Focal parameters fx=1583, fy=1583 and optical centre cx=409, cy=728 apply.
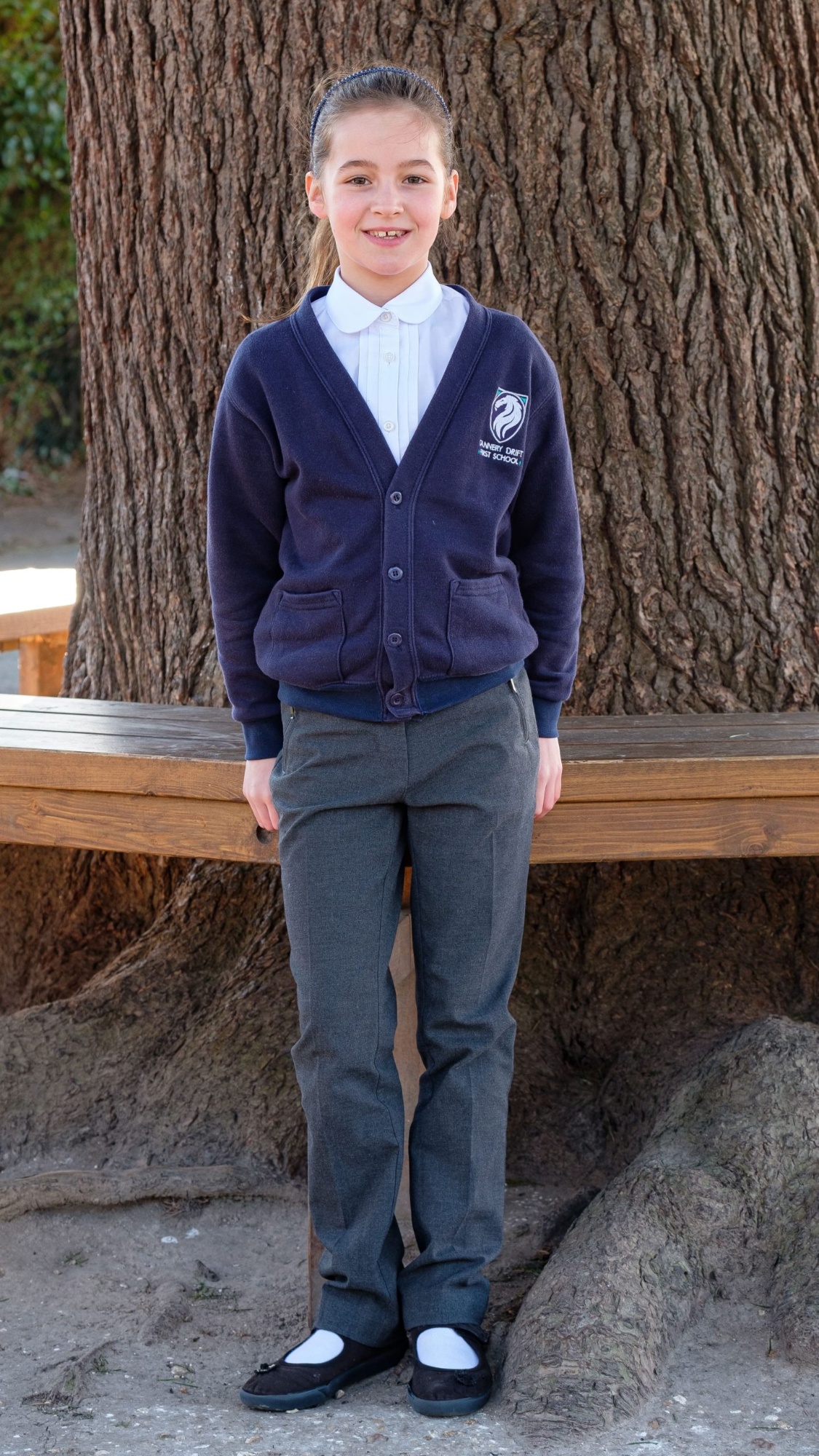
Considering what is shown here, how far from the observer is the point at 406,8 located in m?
3.08

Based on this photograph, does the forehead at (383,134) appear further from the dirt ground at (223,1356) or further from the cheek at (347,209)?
the dirt ground at (223,1356)

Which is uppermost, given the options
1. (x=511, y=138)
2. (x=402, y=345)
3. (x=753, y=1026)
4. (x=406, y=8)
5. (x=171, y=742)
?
(x=406, y=8)

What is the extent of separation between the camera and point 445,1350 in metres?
2.50

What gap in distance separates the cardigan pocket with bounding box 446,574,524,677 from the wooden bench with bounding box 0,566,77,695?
2256mm

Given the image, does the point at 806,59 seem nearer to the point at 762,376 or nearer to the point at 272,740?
the point at 762,376

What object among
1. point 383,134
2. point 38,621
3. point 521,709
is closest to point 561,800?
point 521,709

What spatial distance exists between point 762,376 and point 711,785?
3.18 ft

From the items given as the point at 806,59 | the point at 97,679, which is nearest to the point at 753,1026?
the point at 97,679

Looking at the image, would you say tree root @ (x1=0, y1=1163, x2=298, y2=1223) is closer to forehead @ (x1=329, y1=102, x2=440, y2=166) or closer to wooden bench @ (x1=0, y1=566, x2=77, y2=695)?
wooden bench @ (x1=0, y1=566, x2=77, y2=695)

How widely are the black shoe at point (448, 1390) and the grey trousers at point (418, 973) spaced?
81mm

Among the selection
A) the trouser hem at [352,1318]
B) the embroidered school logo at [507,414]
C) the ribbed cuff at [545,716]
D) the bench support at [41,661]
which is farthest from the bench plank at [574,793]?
the bench support at [41,661]

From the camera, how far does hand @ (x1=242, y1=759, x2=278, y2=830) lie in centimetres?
255

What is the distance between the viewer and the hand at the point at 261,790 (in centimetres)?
255

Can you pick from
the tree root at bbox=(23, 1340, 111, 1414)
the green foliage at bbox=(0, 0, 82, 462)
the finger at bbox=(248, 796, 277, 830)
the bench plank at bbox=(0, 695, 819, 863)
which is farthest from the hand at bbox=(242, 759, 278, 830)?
the green foliage at bbox=(0, 0, 82, 462)
